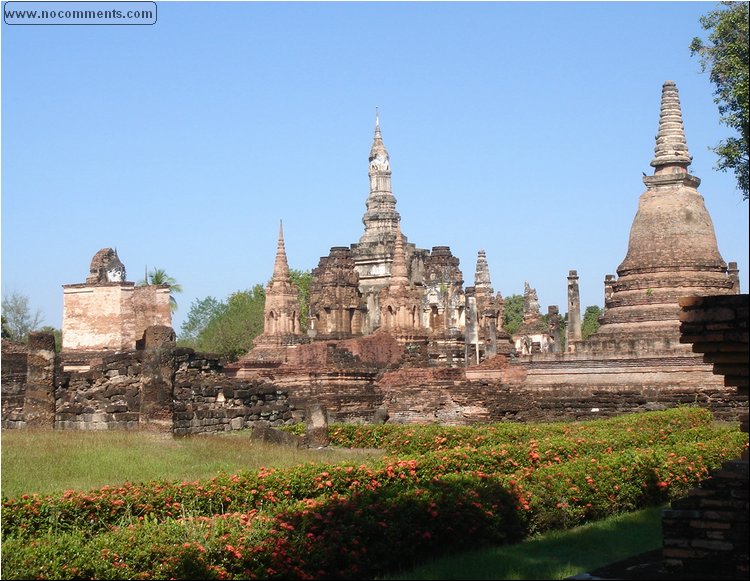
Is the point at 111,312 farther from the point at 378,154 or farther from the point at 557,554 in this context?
the point at 378,154

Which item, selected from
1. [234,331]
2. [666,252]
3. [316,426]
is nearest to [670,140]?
[666,252]

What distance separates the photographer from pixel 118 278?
86.4 ft

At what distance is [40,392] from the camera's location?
21469mm

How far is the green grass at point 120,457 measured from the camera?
45.6 feet

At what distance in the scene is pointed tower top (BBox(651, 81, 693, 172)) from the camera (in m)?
32.1

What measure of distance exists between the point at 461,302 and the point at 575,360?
2233cm

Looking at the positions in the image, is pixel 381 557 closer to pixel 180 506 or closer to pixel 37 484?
pixel 180 506

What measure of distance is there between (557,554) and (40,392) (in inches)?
540

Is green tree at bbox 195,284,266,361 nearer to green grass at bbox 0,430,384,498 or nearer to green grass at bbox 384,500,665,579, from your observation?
green grass at bbox 0,430,384,498

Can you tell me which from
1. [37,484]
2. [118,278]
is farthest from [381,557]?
[118,278]

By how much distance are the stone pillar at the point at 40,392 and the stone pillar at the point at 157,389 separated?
7.71 feet

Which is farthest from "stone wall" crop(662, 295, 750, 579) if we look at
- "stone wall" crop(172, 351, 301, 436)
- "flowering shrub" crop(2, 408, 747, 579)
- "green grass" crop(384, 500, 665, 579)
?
"stone wall" crop(172, 351, 301, 436)

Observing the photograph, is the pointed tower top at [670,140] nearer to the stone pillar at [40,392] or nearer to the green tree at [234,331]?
the stone pillar at [40,392]

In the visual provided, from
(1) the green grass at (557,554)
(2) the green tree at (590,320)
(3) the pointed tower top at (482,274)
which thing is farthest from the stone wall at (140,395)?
(2) the green tree at (590,320)
